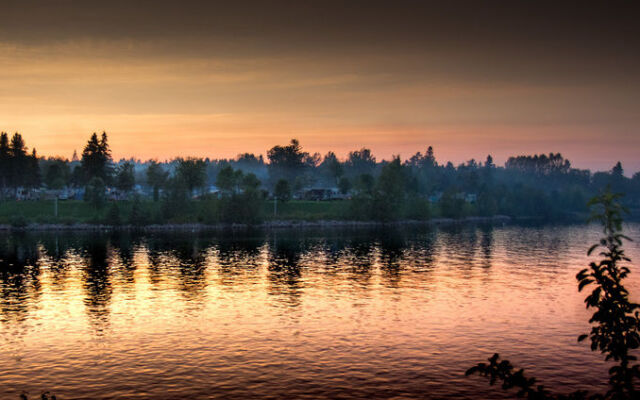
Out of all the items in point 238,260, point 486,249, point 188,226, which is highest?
point 188,226

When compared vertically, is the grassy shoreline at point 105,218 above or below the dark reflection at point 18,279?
above

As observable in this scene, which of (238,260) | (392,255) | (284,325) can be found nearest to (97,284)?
(238,260)

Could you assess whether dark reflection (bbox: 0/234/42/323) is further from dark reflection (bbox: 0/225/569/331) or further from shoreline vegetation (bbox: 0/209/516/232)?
shoreline vegetation (bbox: 0/209/516/232)

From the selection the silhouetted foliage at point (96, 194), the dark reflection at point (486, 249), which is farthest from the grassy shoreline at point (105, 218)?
the dark reflection at point (486, 249)

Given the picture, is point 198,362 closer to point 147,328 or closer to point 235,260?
point 147,328

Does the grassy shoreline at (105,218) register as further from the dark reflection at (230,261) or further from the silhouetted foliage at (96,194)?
the dark reflection at (230,261)

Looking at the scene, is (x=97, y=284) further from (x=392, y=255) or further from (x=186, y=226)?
(x=186, y=226)

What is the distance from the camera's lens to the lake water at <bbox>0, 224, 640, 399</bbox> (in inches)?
1337

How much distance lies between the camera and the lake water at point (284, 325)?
33969mm

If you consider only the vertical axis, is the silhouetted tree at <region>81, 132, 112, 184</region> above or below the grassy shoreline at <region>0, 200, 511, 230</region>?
above

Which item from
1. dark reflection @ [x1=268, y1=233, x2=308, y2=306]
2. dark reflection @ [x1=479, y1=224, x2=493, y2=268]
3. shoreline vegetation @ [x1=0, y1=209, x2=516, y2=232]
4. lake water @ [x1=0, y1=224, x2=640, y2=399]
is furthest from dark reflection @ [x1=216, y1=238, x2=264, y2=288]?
shoreline vegetation @ [x1=0, y1=209, x2=516, y2=232]

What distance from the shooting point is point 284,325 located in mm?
47844

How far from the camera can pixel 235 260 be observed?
9462 centimetres

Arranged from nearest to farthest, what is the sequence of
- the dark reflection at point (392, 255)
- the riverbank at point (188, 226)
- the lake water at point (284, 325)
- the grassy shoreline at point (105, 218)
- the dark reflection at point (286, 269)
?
the lake water at point (284, 325)
the dark reflection at point (286, 269)
the dark reflection at point (392, 255)
the riverbank at point (188, 226)
the grassy shoreline at point (105, 218)
